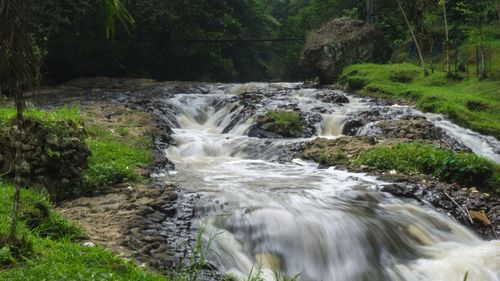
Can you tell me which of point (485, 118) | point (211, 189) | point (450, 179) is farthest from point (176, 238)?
point (485, 118)

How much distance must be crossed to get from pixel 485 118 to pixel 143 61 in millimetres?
19224

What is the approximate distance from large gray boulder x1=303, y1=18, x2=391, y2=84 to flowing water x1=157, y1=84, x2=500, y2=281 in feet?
47.5

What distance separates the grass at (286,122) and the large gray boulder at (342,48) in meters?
10.2

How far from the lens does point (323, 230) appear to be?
23.8 ft

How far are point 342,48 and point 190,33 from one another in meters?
8.86

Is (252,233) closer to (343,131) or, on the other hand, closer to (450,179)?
(450,179)

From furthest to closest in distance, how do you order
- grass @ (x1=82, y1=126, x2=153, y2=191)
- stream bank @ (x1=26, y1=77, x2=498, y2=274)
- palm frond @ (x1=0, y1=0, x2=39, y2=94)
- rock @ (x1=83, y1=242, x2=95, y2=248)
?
grass @ (x1=82, y1=126, x2=153, y2=191), stream bank @ (x1=26, y1=77, x2=498, y2=274), rock @ (x1=83, y1=242, x2=95, y2=248), palm frond @ (x1=0, y1=0, x2=39, y2=94)

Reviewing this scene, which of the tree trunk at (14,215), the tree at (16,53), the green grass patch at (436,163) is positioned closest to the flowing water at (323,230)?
the green grass patch at (436,163)

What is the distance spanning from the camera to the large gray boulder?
24.6 meters

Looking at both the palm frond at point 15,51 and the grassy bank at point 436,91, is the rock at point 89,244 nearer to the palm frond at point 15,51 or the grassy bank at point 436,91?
the palm frond at point 15,51

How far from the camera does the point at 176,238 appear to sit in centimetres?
674

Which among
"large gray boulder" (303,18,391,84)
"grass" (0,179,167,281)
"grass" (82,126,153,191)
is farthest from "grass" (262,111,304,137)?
"large gray boulder" (303,18,391,84)

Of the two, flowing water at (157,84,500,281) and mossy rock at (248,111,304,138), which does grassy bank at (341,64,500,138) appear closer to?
mossy rock at (248,111,304,138)

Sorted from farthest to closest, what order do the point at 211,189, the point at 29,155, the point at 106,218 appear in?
the point at 211,189
the point at 29,155
the point at 106,218
